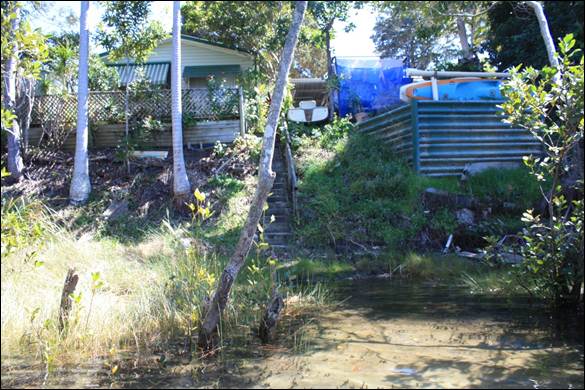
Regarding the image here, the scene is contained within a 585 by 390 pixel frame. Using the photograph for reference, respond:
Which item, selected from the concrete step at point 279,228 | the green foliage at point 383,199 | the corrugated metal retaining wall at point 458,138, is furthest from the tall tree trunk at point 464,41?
the concrete step at point 279,228

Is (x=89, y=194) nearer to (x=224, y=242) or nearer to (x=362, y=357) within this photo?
(x=224, y=242)

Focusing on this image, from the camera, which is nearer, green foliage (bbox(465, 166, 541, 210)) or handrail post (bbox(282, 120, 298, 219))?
green foliage (bbox(465, 166, 541, 210))

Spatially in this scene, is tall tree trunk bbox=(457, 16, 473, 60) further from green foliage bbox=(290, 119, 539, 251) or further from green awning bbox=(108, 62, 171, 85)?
green awning bbox=(108, 62, 171, 85)

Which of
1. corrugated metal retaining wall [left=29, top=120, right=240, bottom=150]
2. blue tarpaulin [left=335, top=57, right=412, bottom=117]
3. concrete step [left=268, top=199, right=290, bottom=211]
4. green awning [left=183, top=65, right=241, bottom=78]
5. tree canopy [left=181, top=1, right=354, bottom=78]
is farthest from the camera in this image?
green awning [left=183, top=65, right=241, bottom=78]

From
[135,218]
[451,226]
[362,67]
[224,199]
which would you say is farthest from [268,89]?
[451,226]

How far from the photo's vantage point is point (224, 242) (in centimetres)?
1219

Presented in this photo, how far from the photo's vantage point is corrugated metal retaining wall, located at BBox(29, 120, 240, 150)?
1669 centimetres

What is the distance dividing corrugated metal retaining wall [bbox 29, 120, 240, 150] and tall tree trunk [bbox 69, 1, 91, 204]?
2.40 meters

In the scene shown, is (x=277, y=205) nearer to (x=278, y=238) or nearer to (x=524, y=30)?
(x=278, y=238)

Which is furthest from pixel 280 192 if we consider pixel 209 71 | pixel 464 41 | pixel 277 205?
pixel 464 41

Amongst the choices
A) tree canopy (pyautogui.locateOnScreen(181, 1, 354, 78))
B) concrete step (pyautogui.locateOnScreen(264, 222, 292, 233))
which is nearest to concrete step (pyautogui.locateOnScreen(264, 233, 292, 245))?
concrete step (pyautogui.locateOnScreen(264, 222, 292, 233))

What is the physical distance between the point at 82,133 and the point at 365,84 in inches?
428

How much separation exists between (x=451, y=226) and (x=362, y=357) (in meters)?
7.32

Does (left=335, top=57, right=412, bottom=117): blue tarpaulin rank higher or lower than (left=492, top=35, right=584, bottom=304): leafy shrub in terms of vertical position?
higher
